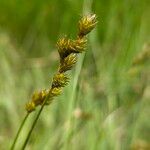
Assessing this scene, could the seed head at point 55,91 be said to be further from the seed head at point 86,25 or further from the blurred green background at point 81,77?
the blurred green background at point 81,77

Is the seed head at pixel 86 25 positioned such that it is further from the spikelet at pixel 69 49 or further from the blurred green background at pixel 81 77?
the blurred green background at pixel 81 77

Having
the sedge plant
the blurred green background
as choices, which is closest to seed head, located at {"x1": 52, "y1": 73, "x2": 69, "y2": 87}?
the sedge plant

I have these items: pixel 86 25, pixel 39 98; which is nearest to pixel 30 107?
pixel 39 98

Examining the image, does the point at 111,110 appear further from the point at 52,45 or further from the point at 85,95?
the point at 52,45

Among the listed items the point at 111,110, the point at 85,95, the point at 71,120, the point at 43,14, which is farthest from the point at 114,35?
the point at 71,120

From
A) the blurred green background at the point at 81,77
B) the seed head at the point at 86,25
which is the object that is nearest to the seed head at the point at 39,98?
the seed head at the point at 86,25

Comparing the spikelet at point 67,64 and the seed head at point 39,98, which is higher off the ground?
the seed head at point 39,98

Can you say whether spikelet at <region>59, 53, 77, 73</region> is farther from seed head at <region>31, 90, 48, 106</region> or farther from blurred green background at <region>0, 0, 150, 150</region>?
blurred green background at <region>0, 0, 150, 150</region>

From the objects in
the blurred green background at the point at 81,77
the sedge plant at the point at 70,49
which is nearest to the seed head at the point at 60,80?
the sedge plant at the point at 70,49

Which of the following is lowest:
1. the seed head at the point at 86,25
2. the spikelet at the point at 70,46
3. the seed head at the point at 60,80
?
the seed head at the point at 60,80

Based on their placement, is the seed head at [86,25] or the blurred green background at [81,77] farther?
the blurred green background at [81,77]
